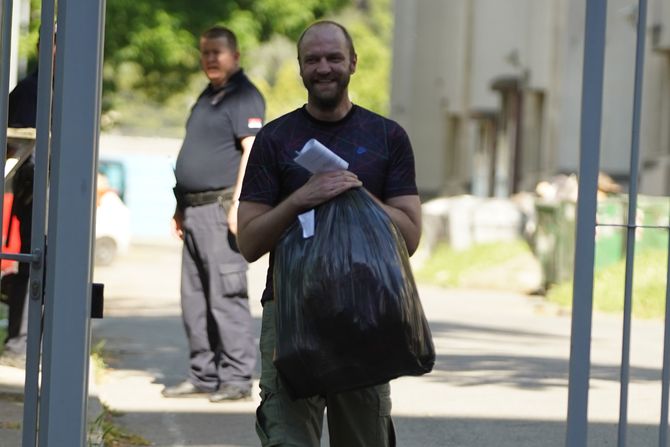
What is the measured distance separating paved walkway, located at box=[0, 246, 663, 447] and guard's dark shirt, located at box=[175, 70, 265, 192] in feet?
4.37

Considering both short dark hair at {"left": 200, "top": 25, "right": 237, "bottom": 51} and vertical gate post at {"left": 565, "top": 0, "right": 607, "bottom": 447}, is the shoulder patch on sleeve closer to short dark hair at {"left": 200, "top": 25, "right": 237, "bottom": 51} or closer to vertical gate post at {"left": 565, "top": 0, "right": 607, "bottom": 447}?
short dark hair at {"left": 200, "top": 25, "right": 237, "bottom": 51}

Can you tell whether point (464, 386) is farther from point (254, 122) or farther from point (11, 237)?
point (11, 237)

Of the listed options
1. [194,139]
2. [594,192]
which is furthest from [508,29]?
[594,192]

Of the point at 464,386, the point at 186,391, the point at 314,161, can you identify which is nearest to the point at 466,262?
the point at 464,386

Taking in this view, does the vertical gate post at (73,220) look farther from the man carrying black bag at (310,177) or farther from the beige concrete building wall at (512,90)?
the beige concrete building wall at (512,90)

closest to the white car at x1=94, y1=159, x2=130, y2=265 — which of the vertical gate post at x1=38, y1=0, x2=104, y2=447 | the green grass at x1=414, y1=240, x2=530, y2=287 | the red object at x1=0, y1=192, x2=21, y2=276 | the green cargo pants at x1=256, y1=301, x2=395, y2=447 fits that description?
the green grass at x1=414, y1=240, x2=530, y2=287

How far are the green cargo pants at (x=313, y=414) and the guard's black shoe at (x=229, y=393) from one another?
13.7 feet

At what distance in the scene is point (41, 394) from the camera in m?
5.02

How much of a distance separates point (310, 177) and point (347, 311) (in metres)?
0.58

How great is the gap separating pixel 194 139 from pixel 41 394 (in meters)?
4.68

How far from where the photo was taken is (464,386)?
1067 cm

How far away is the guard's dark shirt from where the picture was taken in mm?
9492

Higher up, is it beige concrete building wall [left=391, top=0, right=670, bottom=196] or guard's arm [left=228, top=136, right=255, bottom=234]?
beige concrete building wall [left=391, top=0, right=670, bottom=196]

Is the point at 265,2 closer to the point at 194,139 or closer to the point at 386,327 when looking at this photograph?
the point at 194,139
